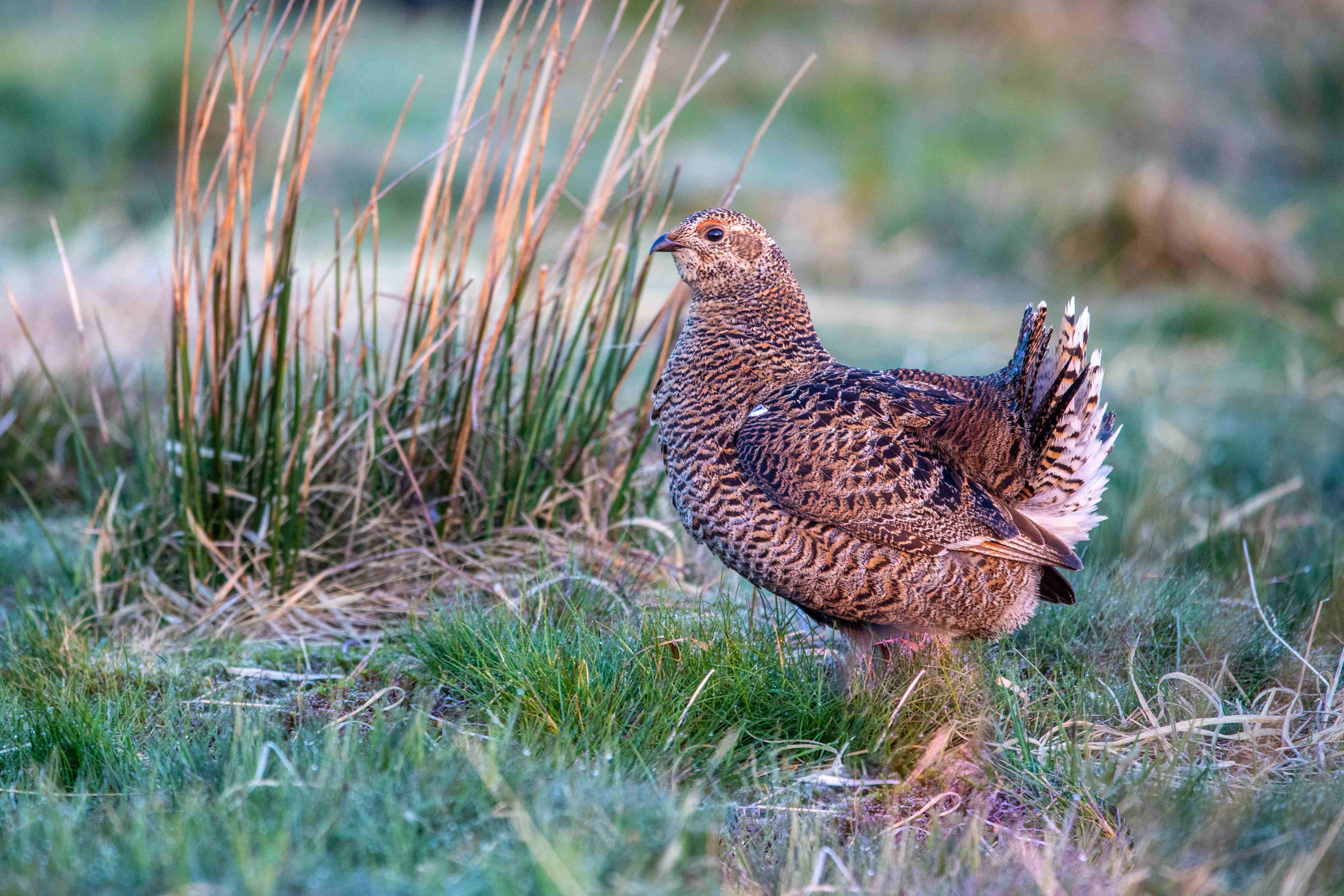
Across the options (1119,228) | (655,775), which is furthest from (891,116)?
(655,775)

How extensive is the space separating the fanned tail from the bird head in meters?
0.74

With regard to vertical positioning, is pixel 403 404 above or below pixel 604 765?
above

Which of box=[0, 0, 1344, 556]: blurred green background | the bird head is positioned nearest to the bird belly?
the bird head

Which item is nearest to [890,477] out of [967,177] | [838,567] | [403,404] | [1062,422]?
[838,567]

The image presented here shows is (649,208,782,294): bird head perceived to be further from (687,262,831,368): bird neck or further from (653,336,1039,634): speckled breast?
(653,336,1039,634): speckled breast

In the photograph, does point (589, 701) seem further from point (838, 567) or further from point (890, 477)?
point (890, 477)

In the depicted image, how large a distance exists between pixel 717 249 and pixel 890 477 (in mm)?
819

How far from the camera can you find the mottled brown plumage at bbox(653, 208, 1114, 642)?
2789 mm

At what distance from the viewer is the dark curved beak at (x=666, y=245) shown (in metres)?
3.17

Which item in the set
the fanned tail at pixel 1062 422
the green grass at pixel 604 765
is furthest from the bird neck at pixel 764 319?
the green grass at pixel 604 765

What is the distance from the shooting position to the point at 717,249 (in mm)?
3197

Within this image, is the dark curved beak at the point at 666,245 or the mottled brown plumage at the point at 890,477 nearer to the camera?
the mottled brown plumage at the point at 890,477

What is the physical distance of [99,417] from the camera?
3.67 meters

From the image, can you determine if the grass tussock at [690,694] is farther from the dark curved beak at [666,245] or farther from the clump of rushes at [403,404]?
the dark curved beak at [666,245]
